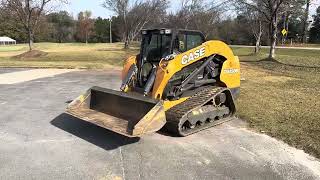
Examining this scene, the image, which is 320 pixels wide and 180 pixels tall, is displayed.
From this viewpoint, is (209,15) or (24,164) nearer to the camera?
(24,164)

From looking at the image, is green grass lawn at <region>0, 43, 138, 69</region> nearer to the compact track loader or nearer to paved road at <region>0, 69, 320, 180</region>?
the compact track loader

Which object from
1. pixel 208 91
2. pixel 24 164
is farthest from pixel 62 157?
pixel 208 91

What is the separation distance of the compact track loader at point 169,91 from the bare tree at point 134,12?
35.6 m

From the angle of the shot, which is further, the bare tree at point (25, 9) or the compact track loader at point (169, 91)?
the bare tree at point (25, 9)

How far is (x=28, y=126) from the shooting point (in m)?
7.80

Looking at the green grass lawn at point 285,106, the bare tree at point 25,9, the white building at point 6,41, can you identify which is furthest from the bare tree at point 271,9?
the white building at point 6,41

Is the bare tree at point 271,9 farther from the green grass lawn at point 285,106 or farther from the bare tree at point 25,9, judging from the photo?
the bare tree at point 25,9

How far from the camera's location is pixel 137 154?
6.15 metres

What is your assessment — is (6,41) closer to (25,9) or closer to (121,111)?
(25,9)

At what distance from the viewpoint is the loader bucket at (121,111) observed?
6.30 meters

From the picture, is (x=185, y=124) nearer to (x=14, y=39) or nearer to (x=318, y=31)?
(x=318, y=31)

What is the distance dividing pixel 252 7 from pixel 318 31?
56665 mm

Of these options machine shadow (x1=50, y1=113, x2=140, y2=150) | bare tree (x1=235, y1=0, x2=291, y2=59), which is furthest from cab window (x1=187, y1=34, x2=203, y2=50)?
bare tree (x1=235, y1=0, x2=291, y2=59)

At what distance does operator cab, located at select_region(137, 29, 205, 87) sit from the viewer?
7.90m
